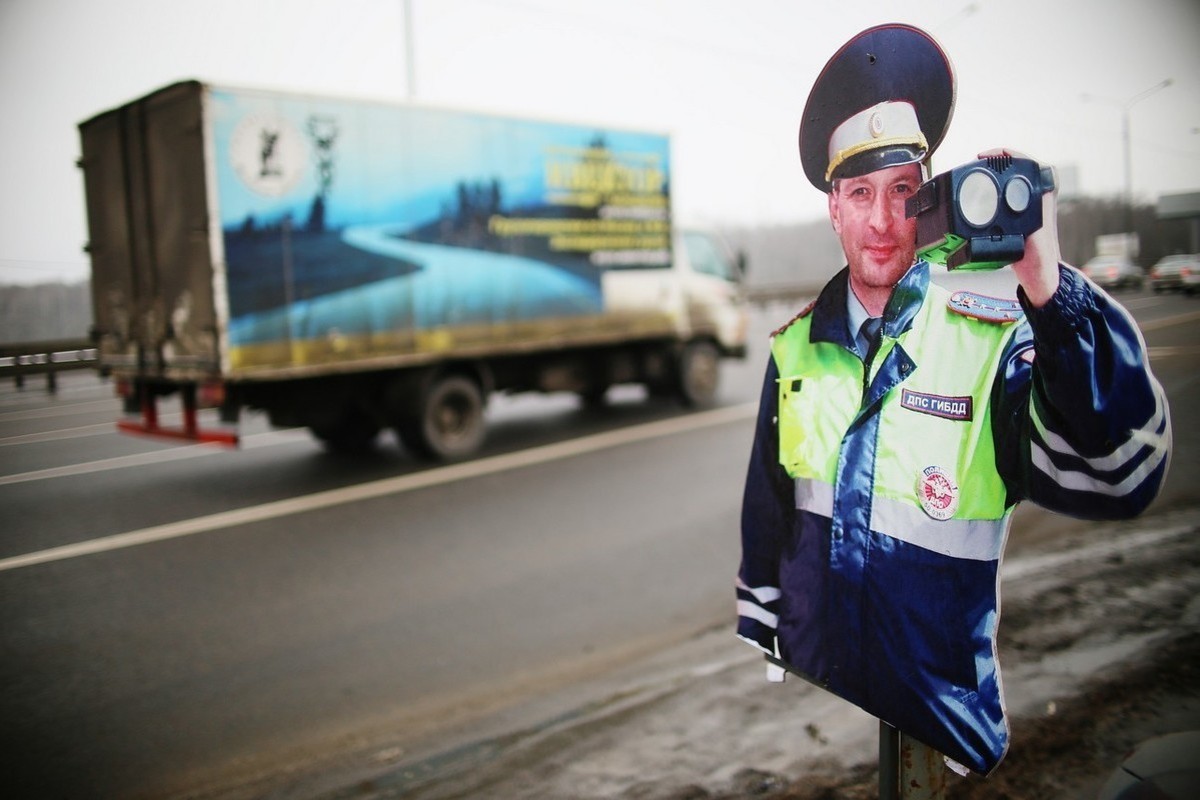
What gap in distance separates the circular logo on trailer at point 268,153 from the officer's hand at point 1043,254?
6.79 m

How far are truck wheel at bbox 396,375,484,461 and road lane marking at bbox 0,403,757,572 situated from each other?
0.28 metres

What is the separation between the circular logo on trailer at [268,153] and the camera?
22.9 feet

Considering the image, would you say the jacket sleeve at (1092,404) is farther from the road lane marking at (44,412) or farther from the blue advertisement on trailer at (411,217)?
the blue advertisement on trailer at (411,217)

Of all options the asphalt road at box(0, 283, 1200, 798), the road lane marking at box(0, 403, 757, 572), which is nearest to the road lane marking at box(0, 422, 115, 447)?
the asphalt road at box(0, 283, 1200, 798)

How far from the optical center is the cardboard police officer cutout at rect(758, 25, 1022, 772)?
1.58 metres

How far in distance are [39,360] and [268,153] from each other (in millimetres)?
4813

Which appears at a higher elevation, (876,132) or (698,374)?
(876,132)

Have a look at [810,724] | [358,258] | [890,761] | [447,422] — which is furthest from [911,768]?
[447,422]

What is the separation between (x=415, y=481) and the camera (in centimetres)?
784

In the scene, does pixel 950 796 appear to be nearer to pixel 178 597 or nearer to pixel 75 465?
pixel 75 465

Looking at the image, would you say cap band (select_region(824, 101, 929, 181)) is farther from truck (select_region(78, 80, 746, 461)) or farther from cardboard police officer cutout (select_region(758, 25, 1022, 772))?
truck (select_region(78, 80, 746, 461))

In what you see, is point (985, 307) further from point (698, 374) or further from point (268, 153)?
point (698, 374)

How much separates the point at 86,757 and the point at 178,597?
1.71m

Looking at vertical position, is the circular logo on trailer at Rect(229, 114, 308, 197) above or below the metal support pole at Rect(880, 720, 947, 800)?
above
